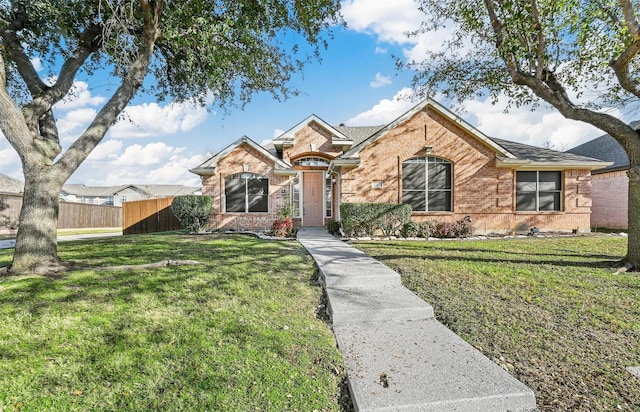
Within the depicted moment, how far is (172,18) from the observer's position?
283 inches

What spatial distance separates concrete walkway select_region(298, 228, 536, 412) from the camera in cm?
244

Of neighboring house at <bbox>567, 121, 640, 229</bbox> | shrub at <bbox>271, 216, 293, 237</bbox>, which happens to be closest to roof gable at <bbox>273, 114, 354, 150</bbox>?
shrub at <bbox>271, 216, 293, 237</bbox>

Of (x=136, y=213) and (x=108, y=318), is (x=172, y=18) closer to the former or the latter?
(x=108, y=318)

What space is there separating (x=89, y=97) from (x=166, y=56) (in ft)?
9.17

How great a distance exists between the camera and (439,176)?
40.8ft

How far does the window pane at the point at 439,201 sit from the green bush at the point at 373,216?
5.82ft

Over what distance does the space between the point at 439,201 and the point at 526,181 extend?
12.5 feet

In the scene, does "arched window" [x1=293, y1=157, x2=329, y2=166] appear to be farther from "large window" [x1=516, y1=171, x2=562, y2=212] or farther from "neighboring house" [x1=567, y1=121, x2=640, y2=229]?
"neighboring house" [x1=567, y1=121, x2=640, y2=229]

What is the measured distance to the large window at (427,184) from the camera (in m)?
12.3

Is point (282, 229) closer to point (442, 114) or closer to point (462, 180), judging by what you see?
point (462, 180)

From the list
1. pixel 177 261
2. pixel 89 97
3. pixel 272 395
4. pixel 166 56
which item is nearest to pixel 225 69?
pixel 166 56

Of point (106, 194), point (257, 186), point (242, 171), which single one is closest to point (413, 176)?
point (257, 186)

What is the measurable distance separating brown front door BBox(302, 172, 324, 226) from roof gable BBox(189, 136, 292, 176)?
5.66 feet

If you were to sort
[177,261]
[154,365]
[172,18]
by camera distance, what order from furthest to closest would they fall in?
[172,18] < [177,261] < [154,365]
